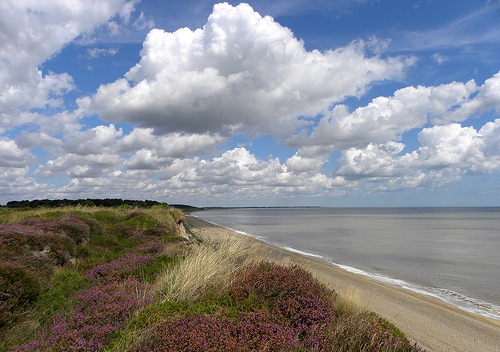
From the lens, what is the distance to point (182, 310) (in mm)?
6207

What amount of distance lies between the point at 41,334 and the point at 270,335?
4.10 metres

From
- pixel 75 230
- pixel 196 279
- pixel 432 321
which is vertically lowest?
pixel 432 321

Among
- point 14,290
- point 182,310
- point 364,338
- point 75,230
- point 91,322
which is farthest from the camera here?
point 75,230

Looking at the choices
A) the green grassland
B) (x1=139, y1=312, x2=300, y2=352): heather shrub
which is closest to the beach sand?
the green grassland

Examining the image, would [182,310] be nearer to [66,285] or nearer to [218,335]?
[218,335]

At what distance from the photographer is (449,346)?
8578 mm

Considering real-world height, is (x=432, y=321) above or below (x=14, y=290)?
below

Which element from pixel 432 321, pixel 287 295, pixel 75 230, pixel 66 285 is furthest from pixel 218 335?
pixel 75 230

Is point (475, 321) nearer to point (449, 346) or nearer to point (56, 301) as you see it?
point (449, 346)

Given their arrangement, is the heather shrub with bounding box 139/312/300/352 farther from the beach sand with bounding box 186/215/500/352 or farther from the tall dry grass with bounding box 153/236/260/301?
the beach sand with bounding box 186/215/500/352

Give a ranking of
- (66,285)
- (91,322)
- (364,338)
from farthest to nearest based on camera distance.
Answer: (66,285), (91,322), (364,338)

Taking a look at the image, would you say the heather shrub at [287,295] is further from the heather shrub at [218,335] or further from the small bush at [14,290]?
the small bush at [14,290]

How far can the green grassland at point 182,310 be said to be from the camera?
203 inches

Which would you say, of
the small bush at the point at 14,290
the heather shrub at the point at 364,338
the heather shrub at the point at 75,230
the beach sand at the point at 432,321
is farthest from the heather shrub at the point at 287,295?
the heather shrub at the point at 75,230
